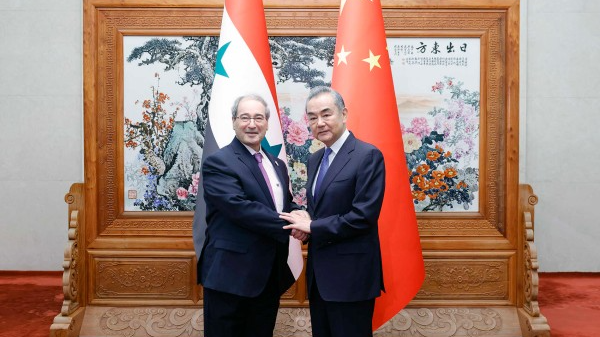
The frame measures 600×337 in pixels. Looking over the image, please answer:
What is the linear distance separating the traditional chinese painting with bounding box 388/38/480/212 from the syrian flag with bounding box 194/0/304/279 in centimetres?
94

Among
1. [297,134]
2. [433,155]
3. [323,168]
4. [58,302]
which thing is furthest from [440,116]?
[58,302]

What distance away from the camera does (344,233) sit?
5.70 ft

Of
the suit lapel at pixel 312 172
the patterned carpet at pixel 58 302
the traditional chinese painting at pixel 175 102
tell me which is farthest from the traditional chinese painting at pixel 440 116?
the suit lapel at pixel 312 172

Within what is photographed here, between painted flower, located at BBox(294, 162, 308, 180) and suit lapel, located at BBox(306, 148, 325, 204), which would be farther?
painted flower, located at BBox(294, 162, 308, 180)

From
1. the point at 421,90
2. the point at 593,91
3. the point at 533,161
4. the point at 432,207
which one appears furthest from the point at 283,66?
the point at 593,91

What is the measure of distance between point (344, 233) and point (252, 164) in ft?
1.51

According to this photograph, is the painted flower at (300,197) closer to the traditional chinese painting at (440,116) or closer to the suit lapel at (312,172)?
the traditional chinese painting at (440,116)

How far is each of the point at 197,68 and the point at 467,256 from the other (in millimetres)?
2079

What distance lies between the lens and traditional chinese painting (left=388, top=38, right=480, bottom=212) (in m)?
3.06

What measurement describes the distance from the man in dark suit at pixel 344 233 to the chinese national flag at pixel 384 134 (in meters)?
0.59

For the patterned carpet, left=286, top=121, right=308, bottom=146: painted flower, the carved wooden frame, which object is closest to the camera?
the patterned carpet

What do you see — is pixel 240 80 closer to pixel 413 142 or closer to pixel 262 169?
pixel 262 169

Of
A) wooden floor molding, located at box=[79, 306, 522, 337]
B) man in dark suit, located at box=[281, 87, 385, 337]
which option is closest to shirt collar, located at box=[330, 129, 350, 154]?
man in dark suit, located at box=[281, 87, 385, 337]

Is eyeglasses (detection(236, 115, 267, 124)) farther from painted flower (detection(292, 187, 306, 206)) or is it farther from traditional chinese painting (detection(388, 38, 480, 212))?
traditional chinese painting (detection(388, 38, 480, 212))
